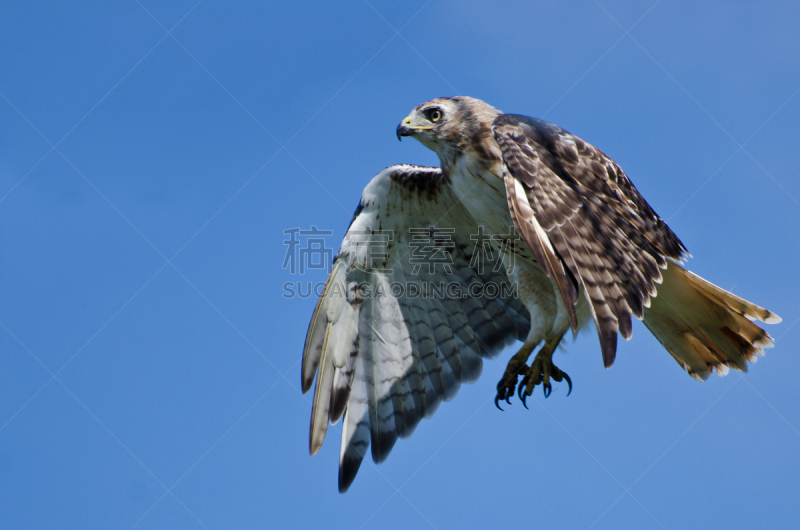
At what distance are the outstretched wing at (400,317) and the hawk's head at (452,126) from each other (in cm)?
45

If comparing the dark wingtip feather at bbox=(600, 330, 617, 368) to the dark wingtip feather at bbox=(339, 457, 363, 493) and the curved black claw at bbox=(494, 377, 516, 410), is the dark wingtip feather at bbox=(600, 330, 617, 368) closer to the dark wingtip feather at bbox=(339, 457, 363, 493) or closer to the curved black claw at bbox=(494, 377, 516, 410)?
the curved black claw at bbox=(494, 377, 516, 410)

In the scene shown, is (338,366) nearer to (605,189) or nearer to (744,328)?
(605,189)

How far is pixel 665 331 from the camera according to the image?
632 centimetres

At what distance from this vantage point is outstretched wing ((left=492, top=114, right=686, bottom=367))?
4.89 metres

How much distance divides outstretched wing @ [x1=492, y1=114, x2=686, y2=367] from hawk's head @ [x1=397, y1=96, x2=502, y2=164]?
1.07ft

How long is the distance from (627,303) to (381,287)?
2857 millimetres

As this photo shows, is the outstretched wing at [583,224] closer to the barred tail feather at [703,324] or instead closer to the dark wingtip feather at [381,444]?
the barred tail feather at [703,324]

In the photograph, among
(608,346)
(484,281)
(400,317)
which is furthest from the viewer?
(484,281)

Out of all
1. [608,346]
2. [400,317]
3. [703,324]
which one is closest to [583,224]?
[608,346]

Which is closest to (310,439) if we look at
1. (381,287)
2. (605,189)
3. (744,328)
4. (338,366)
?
(338,366)

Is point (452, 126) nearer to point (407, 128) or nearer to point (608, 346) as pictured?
point (407, 128)

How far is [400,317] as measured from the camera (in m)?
7.29

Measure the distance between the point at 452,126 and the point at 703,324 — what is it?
2714 millimetres

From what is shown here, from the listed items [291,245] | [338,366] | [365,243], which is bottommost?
[338,366]
